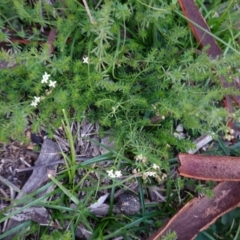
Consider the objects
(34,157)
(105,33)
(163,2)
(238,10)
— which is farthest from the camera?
(238,10)

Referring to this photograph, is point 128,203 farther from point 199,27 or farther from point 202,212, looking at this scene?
A: point 199,27

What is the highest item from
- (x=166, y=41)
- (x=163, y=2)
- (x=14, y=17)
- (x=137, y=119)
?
(x=163, y=2)

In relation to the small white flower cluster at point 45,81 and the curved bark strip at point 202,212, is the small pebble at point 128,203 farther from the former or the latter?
the small white flower cluster at point 45,81

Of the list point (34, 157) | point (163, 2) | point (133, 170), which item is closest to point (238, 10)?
point (163, 2)

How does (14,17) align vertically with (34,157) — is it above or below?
above

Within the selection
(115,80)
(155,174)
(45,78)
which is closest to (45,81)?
(45,78)

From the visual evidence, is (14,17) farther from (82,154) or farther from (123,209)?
(123,209)

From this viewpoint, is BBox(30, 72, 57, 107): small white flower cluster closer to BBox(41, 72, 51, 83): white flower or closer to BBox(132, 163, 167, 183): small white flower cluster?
BBox(41, 72, 51, 83): white flower

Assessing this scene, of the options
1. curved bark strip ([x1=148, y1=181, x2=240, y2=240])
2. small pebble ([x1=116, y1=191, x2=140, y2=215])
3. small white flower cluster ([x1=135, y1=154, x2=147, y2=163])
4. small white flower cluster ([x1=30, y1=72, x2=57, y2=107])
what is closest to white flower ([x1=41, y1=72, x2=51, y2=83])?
small white flower cluster ([x1=30, y1=72, x2=57, y2=107])
